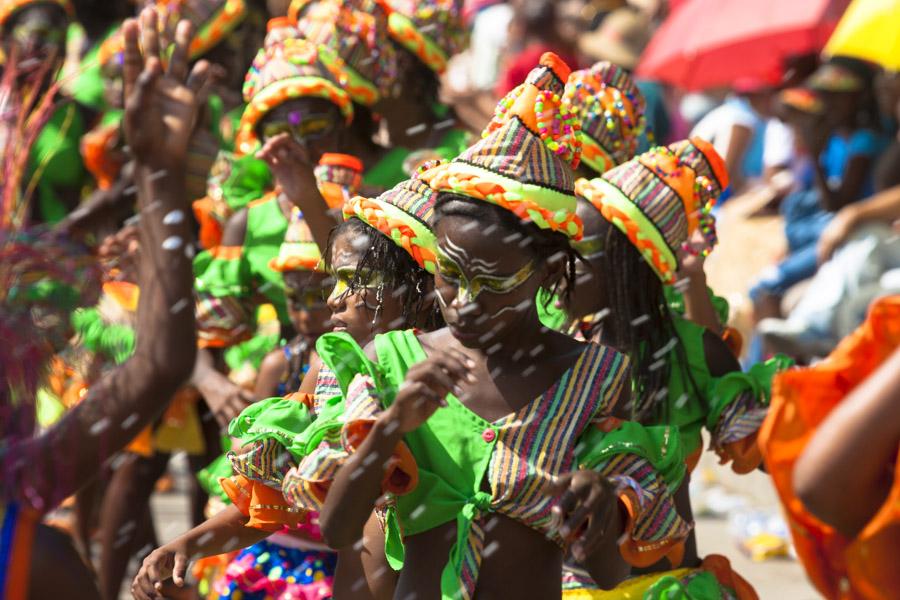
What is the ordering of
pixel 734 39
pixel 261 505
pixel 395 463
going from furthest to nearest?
pixel 734 39 < pixel 261 505 < pixel 395 463

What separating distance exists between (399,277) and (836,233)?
493cm

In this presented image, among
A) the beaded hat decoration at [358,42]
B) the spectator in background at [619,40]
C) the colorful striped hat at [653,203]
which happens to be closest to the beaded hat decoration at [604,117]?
the colorful striped hat at [653,203]

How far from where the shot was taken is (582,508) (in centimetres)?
296

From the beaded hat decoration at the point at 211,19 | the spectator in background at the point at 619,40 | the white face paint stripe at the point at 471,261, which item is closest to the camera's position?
Answer: the white face paint stripe at the point at 471,261

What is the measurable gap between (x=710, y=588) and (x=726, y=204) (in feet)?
23.8

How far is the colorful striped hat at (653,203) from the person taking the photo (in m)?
4.32

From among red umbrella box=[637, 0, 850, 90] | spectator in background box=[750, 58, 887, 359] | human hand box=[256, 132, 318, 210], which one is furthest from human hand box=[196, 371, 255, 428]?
red umbrella box=[637, 0, 850, 90]

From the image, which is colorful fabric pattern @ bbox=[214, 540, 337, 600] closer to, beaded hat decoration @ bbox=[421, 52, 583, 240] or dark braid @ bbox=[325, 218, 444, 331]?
dark braid @ bbox=[325, 218, 444, 331]

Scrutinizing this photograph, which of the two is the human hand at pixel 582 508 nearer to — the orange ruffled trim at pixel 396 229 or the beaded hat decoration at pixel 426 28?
the orange ruffled trim at pixel 396 229

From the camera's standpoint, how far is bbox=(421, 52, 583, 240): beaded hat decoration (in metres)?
3.37

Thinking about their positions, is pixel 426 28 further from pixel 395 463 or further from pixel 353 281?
pixel 395 463

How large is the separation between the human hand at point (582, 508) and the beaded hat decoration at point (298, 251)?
6.38 feet

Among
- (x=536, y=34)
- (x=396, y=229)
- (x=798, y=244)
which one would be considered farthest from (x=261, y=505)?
(x=536, y=34)

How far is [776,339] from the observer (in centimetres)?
862
